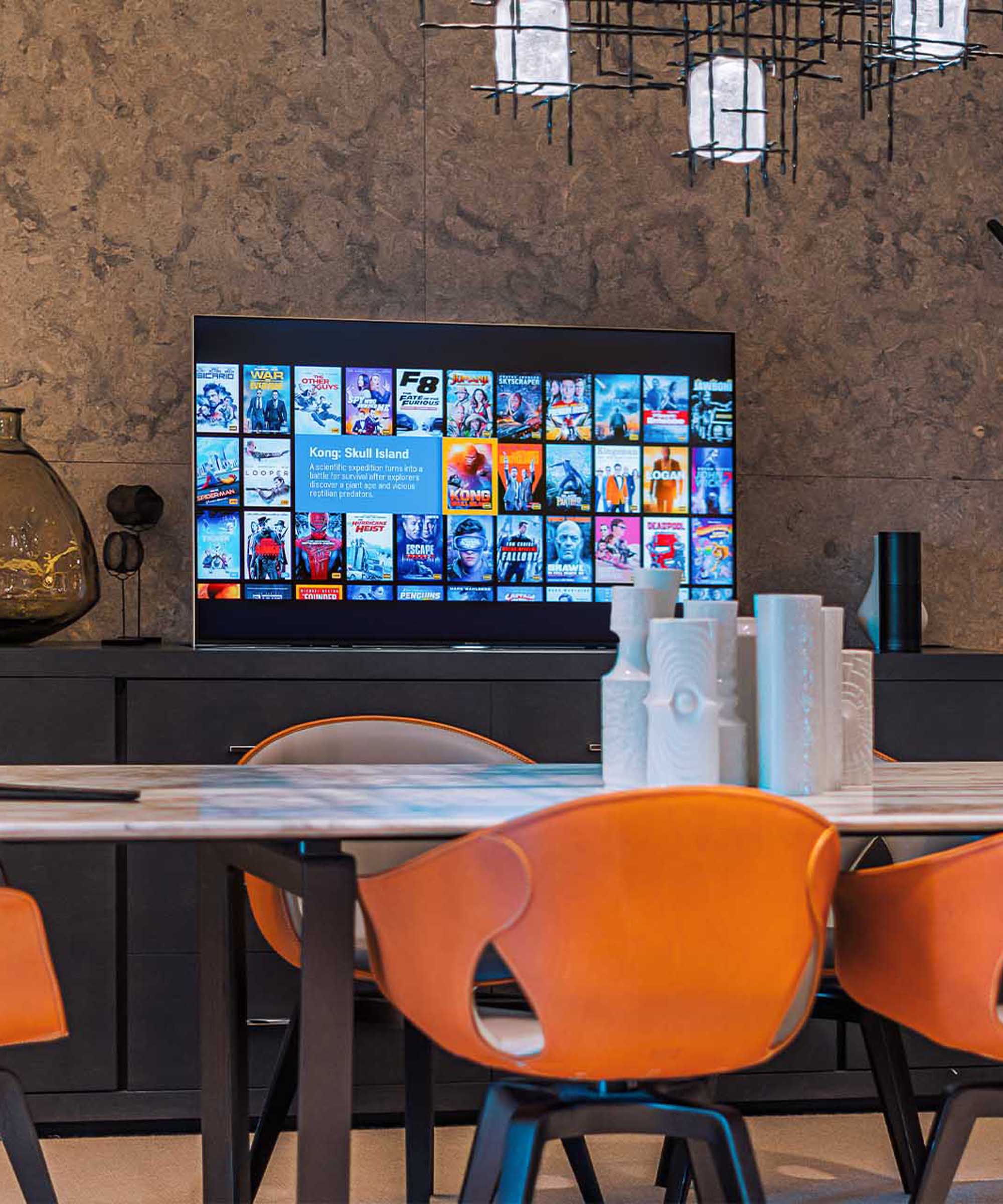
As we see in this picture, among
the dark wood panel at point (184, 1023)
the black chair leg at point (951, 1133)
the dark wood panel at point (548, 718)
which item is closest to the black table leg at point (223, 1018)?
the dark wood panel at point (184, 1023)

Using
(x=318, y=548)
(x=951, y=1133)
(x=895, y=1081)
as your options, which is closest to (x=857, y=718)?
(x=951, y=1133)

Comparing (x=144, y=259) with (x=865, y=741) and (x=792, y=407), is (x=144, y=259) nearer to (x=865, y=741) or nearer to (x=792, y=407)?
(x=792, y=407)

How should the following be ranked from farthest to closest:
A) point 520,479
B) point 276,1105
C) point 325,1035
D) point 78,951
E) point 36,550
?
point 520,479
point 36,550
point 78,951
point 276,1105
point 325,1035

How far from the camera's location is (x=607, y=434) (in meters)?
3.89

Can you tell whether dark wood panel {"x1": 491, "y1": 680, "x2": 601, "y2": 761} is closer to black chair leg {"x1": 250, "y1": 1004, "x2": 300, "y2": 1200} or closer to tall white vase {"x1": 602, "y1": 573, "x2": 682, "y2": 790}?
black chair leg {"x1": 250, "y1": 1004, "x2": 300, "y2": 1200}

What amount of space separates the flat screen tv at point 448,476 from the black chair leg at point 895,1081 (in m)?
1.40

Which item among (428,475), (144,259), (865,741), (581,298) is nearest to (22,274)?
(144,259)

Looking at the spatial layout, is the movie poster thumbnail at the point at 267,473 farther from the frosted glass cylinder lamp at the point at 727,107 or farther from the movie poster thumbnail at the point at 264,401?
the frosted glass cylinder lamp at the point at 727,107

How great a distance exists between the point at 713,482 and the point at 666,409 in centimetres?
23

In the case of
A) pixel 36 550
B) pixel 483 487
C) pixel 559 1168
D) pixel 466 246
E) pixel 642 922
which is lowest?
pixel 559 1168

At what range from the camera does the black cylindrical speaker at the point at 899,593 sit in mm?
3717

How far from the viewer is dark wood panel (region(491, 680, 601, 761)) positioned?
11.4 ft

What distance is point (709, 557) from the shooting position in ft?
12.8

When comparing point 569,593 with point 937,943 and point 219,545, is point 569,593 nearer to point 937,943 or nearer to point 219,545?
point 219,545
